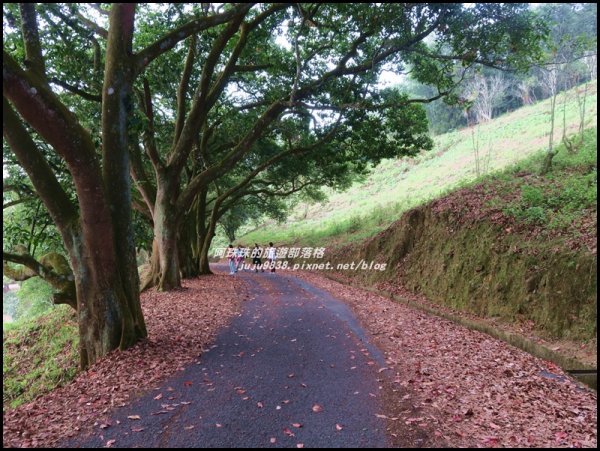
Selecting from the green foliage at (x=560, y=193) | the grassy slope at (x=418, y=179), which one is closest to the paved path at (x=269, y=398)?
the green foliage at (x=560, y=193)

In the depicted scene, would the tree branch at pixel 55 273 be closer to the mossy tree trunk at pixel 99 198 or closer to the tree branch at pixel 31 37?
the mossy tree trunk at pixel 99 198

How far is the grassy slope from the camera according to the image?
87.4 feet

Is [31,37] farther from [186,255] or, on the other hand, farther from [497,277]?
[186,255]

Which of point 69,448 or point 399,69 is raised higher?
point 399,69

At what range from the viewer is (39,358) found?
11391 mm

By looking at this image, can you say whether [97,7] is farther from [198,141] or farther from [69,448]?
[69,448]

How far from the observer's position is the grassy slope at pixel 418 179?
26.6m

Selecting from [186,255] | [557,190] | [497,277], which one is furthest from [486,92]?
[497,277]

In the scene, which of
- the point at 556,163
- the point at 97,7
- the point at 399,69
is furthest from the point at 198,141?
the point at 556,163

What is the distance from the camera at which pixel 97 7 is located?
10438 mm

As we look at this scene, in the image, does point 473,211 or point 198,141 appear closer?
point 473,211

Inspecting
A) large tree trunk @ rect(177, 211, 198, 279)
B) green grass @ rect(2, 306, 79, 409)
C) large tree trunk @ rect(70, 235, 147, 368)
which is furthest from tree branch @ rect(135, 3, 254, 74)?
large tree trunk @ rect(177, 211, 198, 279)

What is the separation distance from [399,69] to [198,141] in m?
10.4

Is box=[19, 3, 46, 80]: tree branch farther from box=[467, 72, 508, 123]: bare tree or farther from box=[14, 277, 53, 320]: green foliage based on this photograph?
box=[467, 72, 508, 123]: bare tree
